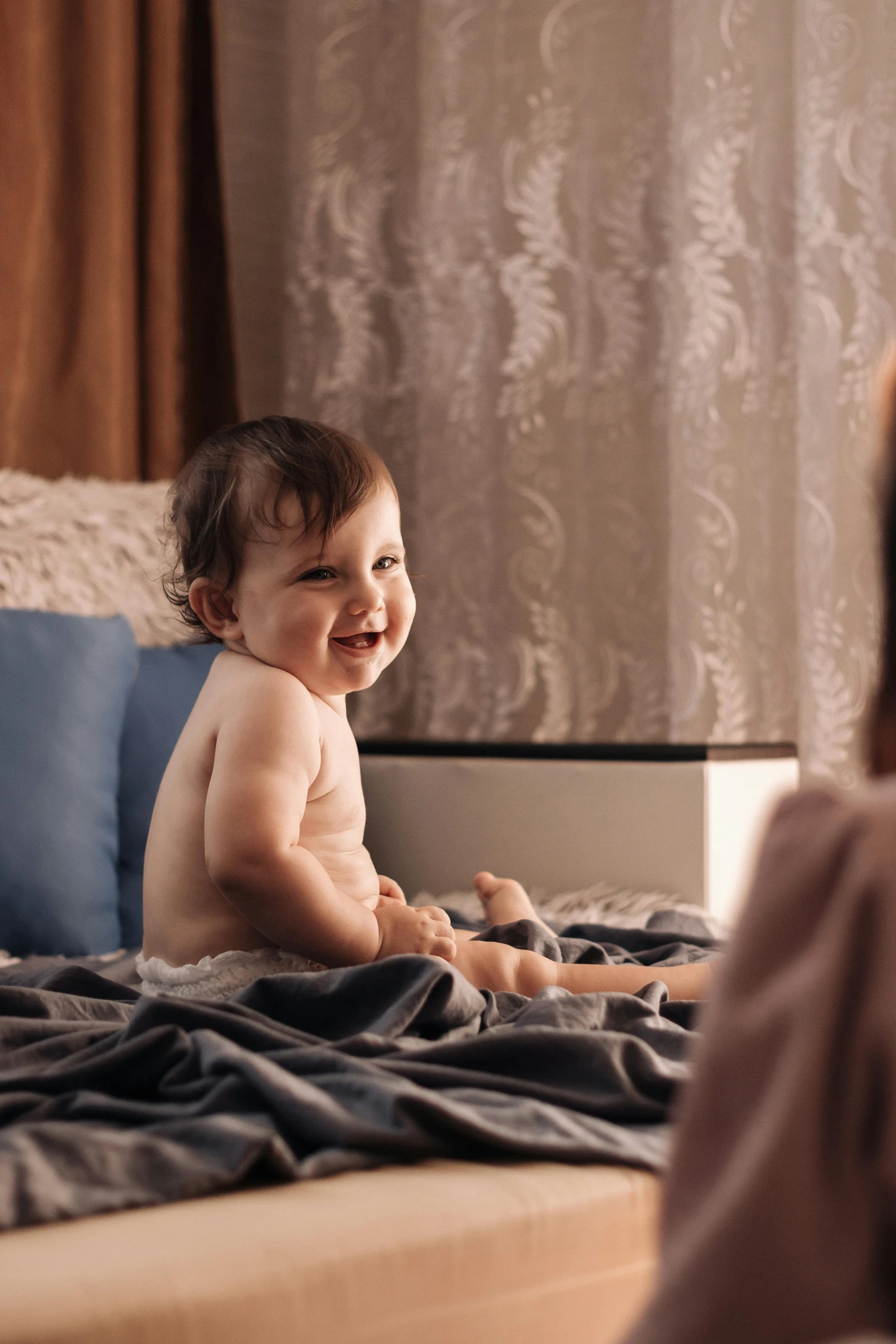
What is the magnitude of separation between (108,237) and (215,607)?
1.22 metres

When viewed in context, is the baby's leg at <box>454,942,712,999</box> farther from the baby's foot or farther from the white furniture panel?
the white furniture panel

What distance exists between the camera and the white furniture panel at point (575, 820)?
1.60m

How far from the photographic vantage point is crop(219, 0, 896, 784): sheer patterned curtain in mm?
1816

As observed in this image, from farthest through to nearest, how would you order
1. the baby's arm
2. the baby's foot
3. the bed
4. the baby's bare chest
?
the baby's foot, the baby's bare chest, the baby's arm, the bed

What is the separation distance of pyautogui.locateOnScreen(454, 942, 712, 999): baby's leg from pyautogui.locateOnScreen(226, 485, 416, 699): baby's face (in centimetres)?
28

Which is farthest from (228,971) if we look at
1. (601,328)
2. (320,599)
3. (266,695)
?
(601,328)

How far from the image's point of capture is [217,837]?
1.08 meters

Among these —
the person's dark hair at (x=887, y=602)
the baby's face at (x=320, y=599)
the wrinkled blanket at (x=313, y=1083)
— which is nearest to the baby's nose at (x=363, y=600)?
the baby's face at (x=320, y=599)

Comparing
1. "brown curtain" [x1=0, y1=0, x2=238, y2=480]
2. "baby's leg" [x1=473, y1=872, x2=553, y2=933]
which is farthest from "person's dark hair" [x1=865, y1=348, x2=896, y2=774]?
"brown curtain" [x1=0, y1=0, x2=238, y2=480]

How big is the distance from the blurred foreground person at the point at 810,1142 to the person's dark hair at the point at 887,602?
5 cm

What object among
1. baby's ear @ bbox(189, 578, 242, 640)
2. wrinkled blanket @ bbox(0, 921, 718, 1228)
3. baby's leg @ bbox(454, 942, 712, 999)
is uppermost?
baby's ear @ bbox(189, 578, 242, 640)

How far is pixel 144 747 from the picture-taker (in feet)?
5.44

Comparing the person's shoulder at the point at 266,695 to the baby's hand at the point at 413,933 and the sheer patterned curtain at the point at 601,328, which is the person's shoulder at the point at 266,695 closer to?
the baby's hand at the point at 413,933

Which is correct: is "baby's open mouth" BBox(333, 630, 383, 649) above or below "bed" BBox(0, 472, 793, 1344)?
above
